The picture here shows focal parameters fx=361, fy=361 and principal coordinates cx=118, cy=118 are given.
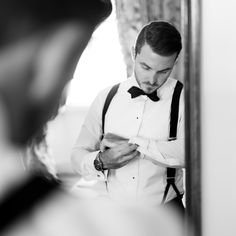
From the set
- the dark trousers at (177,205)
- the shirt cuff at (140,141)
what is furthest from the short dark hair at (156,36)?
the dark trousers at (177,205)

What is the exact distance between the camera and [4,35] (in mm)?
898

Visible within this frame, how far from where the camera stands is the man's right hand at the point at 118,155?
97 centimetres

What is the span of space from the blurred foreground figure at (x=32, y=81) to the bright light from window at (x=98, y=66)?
2 centimetres

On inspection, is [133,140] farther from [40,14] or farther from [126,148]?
[40,14]

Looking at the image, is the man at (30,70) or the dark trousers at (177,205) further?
the dark trousers at (177,205)

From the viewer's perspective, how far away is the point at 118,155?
0.97 m

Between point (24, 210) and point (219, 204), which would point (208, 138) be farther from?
point (24, 210)

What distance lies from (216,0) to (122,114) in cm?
42

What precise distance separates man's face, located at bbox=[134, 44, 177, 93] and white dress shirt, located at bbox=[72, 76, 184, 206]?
0.06 feet

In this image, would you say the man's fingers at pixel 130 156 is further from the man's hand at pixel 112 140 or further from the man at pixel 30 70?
the man at pixel 30 70

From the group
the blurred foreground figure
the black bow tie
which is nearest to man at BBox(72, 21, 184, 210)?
the black bow tie

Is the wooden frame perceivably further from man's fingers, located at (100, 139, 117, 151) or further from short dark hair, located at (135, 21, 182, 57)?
man's fingers, located at (100, 139, 117, 151)

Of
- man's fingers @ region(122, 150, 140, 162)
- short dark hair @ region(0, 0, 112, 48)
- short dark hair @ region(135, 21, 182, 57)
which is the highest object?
short dark hair @ region(0, 0, 112, 48)

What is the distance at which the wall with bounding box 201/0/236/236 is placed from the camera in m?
1.02
